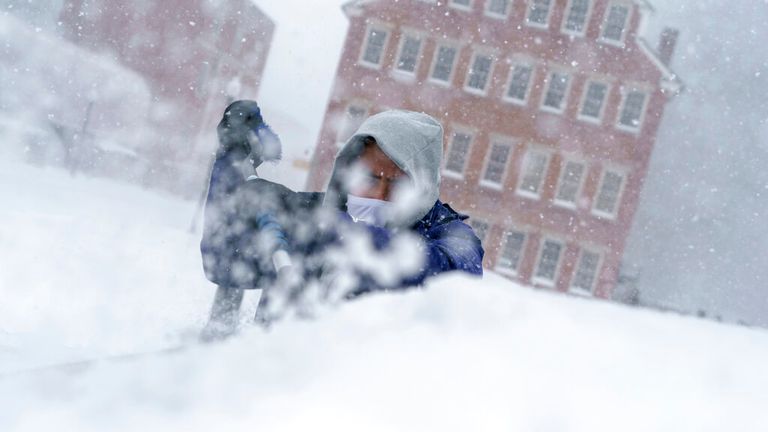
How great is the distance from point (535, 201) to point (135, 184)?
1625 centimetres

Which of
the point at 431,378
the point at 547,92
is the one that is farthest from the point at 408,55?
the point at 431,378

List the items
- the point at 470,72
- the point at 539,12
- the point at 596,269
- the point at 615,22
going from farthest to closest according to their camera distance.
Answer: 1. the point at 615,22
2. the point at 539,12
3. the point at 470,72
4. the point at 596,269

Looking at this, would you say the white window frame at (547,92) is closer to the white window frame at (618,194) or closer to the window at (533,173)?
the window at (533,173)

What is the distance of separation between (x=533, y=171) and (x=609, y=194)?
2.11 m

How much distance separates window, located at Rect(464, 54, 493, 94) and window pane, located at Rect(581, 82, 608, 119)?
2715 millimetres

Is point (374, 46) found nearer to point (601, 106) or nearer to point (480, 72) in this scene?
point (480, 72)

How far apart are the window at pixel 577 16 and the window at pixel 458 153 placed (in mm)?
4247

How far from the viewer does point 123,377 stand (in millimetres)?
658

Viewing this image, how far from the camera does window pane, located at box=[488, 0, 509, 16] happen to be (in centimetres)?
1898

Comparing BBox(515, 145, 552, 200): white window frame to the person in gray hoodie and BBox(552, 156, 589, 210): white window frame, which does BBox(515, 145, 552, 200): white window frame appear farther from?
the person in gray hoodie

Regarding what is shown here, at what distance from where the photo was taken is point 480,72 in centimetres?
1881

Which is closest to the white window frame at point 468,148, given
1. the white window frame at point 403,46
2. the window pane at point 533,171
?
the window pane at point 533,171

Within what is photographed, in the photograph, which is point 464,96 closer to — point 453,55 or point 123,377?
point 453,55

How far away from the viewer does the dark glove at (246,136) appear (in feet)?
8.61
